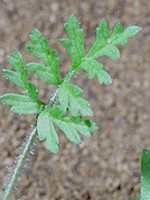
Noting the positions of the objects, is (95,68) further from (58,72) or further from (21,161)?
(21,161)

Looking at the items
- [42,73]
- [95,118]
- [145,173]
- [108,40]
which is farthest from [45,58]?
[95,118]

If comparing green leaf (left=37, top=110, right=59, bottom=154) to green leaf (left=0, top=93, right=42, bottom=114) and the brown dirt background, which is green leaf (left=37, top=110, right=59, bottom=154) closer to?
green leaf (left=0, top=93, right=42, bottom=114)

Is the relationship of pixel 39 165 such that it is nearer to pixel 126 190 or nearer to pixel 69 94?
pixel 126 190

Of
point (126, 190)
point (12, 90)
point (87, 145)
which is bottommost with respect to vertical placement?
point (126, 190)

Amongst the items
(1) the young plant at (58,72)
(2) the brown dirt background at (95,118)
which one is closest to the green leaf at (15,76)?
(1) the young plant at (58,72)

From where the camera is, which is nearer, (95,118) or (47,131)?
(47,131)

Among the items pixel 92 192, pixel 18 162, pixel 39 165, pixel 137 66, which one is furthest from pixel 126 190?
pixel 18 162
